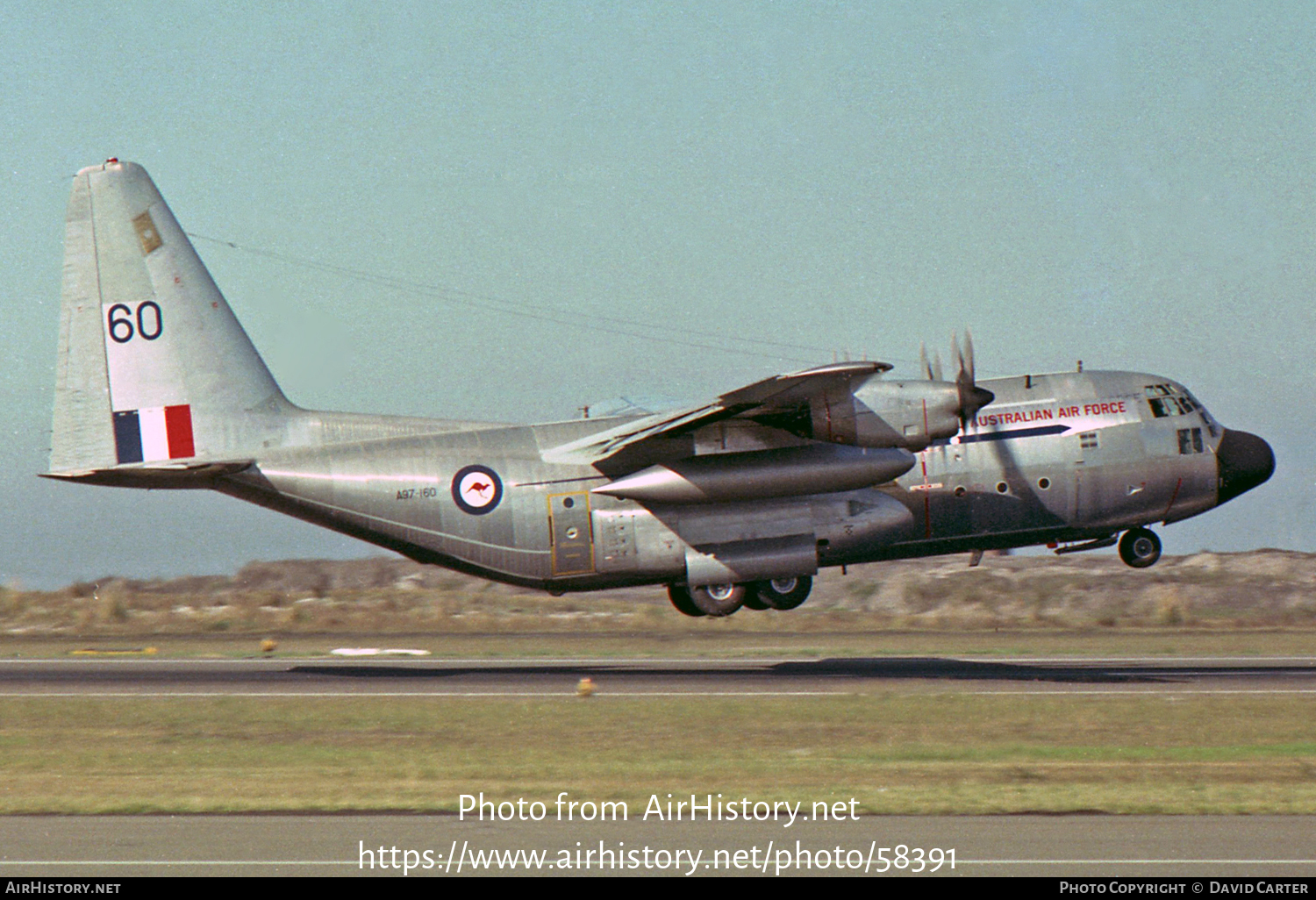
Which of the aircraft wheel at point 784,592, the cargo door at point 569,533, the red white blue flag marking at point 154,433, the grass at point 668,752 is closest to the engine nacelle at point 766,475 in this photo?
the cargo door at point 569,533

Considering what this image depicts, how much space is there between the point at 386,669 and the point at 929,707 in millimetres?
13708

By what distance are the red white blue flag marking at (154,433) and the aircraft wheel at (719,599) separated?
12129 mm

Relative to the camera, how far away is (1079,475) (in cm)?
3086

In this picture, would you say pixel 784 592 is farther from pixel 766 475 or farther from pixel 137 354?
pixel 137 354

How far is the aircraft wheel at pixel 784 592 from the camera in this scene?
3203 centimetres

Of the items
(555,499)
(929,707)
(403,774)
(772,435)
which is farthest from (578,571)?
(403,774)

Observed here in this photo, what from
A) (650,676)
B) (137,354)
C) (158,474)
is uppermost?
(137,354)

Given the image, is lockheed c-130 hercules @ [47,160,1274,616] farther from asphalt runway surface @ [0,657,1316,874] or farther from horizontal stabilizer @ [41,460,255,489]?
asphalt runway surface @ [0,657,1316,874]

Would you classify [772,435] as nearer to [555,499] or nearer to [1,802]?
[555,499]

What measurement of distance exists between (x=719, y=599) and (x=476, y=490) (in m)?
6.27

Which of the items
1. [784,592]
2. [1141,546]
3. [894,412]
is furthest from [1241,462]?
[784,592]

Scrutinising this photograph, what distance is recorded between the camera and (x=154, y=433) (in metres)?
30.3

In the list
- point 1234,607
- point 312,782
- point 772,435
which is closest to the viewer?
point 312,782

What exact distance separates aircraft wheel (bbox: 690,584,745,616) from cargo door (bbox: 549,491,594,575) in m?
2.89
